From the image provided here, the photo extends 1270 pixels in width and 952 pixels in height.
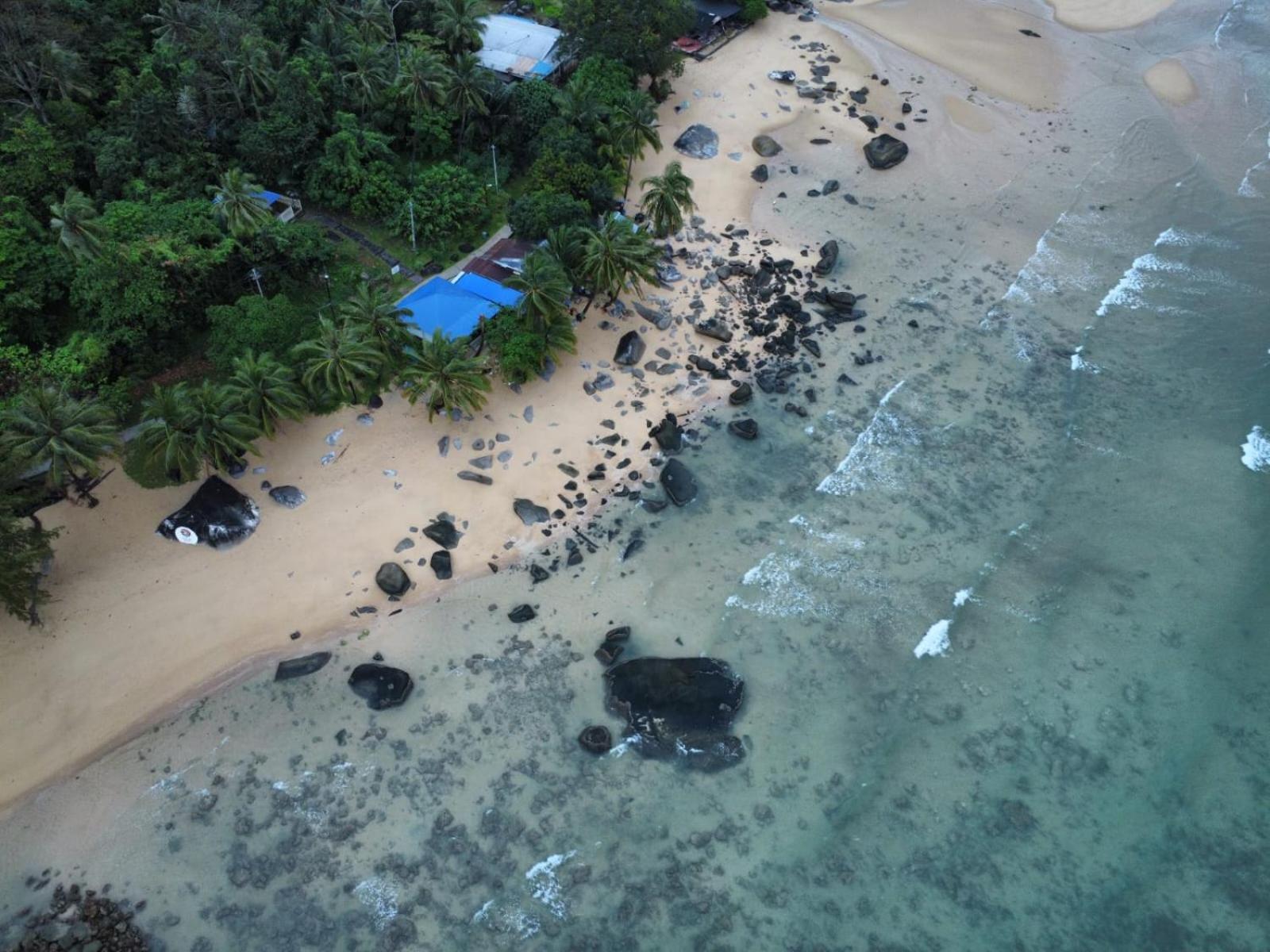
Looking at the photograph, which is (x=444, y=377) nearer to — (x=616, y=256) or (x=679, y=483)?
(x=616, y=256)

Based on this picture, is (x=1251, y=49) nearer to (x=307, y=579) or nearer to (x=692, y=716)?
(x=692, y=716)

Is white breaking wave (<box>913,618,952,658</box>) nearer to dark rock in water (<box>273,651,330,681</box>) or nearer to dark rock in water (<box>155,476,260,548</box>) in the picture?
dark rock in water (<box>273,651,330,681</box>)

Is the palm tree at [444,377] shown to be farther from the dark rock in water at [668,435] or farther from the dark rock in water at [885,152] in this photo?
the dark rock in water at [885,152]

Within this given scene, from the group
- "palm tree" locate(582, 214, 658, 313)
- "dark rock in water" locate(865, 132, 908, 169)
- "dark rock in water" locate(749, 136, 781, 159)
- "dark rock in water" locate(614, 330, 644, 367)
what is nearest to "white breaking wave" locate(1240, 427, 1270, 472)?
"dark rock in water" locate(865, 132, 908, 169)

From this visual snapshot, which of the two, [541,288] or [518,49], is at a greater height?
[518,49]

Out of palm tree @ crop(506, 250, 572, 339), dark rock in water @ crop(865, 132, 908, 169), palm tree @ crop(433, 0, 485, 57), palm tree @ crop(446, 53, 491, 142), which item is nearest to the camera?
palm tree @ crop(506, 250, 572, 339)

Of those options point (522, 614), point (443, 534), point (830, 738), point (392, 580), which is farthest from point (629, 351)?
point (830, 738)

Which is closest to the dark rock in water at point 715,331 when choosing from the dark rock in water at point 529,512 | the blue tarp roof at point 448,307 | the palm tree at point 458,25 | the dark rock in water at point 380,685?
the blue tarp roof at point 448,307
